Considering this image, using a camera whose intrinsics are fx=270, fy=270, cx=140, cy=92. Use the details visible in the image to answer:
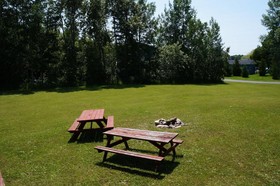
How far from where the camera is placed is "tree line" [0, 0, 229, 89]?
106 ft

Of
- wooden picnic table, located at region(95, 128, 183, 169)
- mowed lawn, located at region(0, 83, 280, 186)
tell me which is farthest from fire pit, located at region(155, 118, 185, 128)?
wooden picnic table, located at region(95, 128, 183, 169)

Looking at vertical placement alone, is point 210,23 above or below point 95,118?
above

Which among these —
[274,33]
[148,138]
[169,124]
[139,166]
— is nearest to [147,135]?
[148,138]

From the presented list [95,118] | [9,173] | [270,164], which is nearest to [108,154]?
[95,118]

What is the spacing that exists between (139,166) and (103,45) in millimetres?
34564

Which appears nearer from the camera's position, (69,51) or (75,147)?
(75,147)

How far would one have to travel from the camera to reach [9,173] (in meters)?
6.57

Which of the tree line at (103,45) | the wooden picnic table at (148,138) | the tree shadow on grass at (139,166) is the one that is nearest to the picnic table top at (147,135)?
the wooden picnic table at (148,138)

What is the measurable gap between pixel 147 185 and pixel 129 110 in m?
9.79

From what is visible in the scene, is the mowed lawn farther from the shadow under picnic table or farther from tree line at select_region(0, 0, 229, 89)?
A: tree line at select_region(0, 0, 229, 89)

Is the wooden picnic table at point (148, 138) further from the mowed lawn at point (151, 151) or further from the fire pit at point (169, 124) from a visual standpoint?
the fire pit at point (169, 124)

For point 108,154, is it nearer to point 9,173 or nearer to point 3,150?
point 9,173

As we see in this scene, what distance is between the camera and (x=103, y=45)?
39.8m

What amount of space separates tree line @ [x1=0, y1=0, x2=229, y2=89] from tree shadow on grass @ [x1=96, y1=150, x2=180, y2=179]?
2820 centimetres
